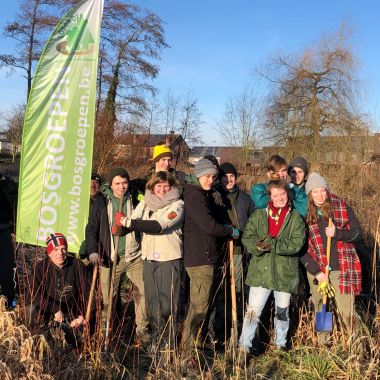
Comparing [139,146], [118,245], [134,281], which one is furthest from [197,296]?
[139,146]

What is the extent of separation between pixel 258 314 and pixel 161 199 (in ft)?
4.37

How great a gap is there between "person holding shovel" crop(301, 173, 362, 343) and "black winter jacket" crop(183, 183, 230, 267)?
0.79m

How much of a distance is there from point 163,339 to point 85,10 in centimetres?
364

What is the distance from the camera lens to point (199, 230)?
3.94m

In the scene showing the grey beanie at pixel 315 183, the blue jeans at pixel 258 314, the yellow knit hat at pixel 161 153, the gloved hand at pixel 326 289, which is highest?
the yellow knit hat at pixel 161 153

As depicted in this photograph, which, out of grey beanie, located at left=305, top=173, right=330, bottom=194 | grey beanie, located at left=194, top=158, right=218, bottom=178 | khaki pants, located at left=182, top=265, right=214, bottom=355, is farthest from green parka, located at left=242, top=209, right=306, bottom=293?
grey beanie, located at left=194, top=158, right=218, bottom=178

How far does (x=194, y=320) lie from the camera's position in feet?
13.0

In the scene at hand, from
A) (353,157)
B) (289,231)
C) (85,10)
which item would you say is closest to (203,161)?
(289,231)

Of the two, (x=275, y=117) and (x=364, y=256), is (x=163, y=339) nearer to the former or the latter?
(x=364, y=256)

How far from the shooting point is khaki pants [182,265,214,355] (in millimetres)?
3916

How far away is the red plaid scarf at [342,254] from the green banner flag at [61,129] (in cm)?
245

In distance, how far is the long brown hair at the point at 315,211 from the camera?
394cm

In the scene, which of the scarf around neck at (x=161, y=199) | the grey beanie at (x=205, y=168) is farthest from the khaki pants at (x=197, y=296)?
the grey beanie at (x=205, y=168)

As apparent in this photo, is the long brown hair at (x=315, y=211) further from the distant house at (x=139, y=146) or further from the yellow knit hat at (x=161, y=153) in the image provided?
the distant house at (x=139, y=146)
